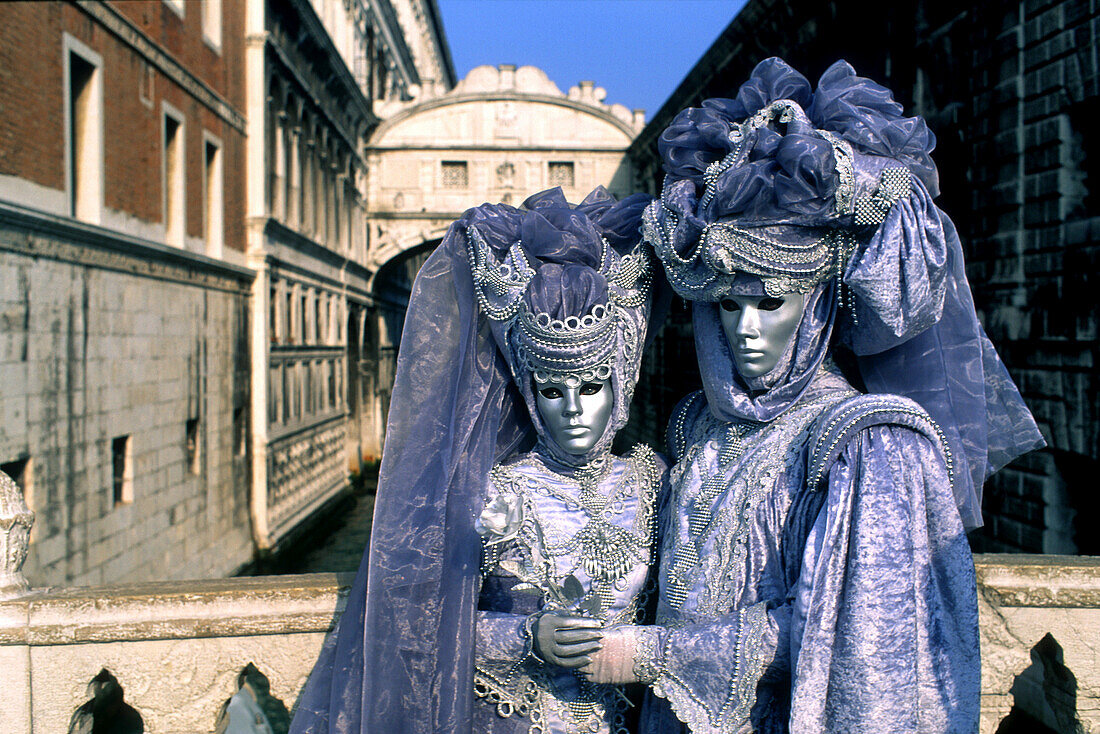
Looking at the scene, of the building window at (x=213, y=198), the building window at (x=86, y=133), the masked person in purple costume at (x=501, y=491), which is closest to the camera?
the masked person in purple costume at (x=501, y=491)

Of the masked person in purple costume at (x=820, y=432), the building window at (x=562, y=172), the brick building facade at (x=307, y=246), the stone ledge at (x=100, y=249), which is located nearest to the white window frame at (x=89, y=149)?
the stone ledge at (x=100, y=249)

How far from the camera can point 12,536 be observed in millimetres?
2107

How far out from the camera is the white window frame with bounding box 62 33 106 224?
21.9 feet

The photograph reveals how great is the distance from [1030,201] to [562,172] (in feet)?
47.0

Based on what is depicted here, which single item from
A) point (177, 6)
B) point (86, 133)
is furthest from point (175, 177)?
point (86, 133)

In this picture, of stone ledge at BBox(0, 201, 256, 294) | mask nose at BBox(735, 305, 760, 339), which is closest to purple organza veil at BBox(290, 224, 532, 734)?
mask nose at BBox(735, 305, 760, 339)

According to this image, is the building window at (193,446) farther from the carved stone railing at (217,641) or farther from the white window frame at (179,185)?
the carved stone railing at (217,641)

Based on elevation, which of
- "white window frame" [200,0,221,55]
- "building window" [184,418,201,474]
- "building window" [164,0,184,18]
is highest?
"white window frame" [200,0,221,55]

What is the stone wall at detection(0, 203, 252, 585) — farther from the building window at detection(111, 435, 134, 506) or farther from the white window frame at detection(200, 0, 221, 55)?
the white window frame at detection(200, 0, 221, 55)

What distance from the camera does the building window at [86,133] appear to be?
22.9 ft

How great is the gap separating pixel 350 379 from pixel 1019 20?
1626 centimetres

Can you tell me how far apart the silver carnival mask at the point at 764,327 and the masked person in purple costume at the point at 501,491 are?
313mm

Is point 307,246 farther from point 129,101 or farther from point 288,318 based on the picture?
point 129,101

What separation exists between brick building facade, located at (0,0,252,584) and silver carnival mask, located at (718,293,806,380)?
579 cm
